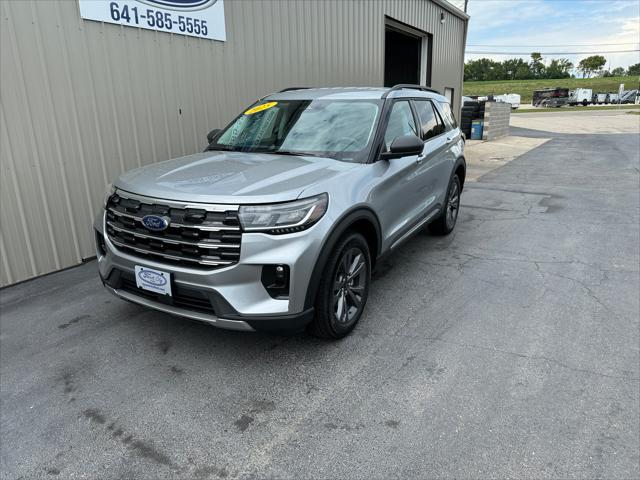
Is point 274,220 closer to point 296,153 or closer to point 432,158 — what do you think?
point 296,153

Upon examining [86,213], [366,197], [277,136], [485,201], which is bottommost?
[485,201]

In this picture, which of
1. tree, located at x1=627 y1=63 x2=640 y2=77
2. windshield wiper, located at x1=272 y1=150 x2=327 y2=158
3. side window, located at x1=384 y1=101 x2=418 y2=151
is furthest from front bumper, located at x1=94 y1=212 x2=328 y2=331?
tree, located at x1=627 y1=63 x2=640 y2=77

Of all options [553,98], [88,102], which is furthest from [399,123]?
[553,98]

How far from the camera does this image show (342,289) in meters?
3.42

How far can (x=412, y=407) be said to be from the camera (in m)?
2.78

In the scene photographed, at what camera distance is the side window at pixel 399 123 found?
13.4 ft

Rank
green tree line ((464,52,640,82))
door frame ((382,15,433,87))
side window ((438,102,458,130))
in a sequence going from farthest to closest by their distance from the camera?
1. green tree line ((464,52,640,82))
2. door frame ((382,15,433,87))
3. side window ((438,102,458,130))

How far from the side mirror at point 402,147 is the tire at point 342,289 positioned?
29.5 inches

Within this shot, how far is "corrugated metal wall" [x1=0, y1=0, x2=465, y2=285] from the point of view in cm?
462

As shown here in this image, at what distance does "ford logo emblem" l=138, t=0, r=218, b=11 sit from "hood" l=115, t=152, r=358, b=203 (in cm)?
293

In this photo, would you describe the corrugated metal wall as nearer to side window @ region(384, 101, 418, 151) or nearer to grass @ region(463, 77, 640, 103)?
side window @ region(384, 101, 418, 151)

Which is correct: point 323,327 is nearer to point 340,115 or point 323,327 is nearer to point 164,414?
point 164,414

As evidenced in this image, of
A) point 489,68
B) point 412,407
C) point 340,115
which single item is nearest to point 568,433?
point 412,407

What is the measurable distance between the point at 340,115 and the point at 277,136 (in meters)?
0.60
